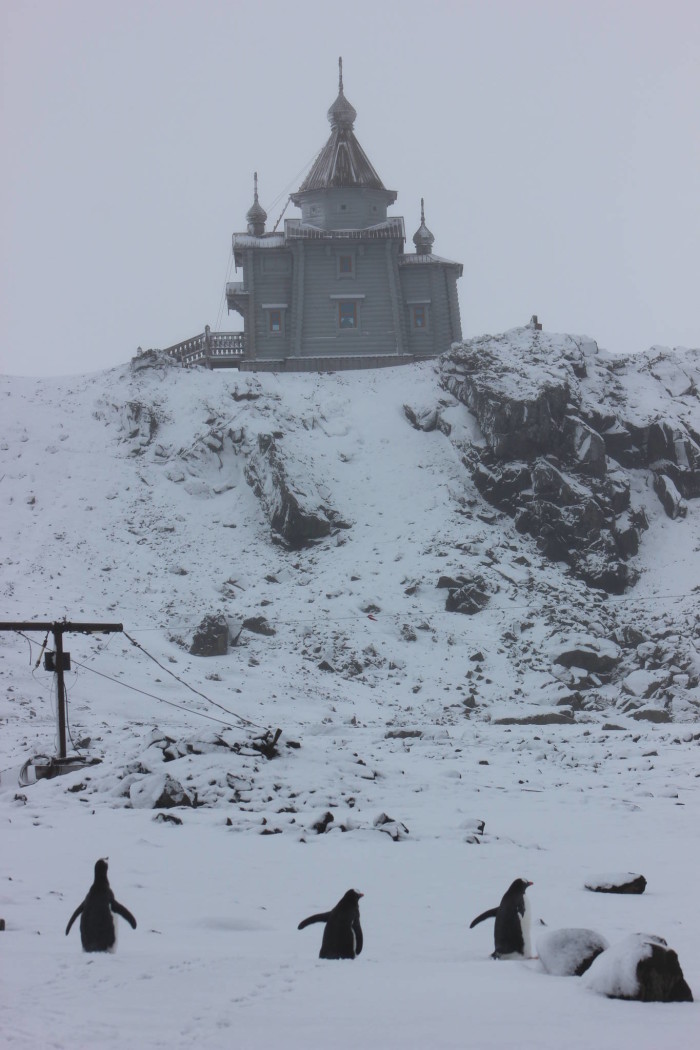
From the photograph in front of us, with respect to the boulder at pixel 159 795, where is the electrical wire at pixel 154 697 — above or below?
above

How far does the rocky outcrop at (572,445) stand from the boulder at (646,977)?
36819 millimetres

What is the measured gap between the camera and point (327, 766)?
Result: 22.0 meters

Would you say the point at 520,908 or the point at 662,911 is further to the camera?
the point at 662,911

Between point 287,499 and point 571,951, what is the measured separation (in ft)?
124

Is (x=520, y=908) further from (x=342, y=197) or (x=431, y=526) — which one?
(x=342, y=197)

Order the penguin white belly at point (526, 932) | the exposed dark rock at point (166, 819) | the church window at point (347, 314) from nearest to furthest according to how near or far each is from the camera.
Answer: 1. the penguin white belly at point (526, 932)
2. the exposed dark rock at point (166, 819)
3. the church window at point (347, 314)

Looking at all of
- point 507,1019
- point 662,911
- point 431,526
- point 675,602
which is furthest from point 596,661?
point 507,1019

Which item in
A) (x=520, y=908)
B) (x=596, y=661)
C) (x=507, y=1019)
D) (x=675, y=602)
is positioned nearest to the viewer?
(x=507, y=1019)

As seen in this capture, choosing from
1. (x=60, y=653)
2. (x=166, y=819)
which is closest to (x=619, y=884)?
(x=166, y=819)

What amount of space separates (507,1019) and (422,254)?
186 feet

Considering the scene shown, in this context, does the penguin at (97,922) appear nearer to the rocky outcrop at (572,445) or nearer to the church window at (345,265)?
the rocky outcrop at (572,445)

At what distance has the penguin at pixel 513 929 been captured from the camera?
984 centimetres

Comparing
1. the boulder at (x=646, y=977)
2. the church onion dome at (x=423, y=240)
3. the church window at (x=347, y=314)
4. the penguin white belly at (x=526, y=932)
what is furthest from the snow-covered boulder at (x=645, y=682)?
the church onion dome at (x=423, y=240)

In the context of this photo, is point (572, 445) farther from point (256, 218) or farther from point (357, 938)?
point (357, 938)
